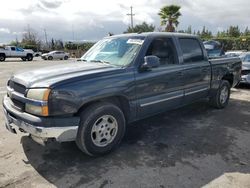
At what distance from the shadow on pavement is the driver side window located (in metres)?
1.35

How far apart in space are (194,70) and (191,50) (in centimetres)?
45

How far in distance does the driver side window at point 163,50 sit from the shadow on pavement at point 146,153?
1354 millimetres

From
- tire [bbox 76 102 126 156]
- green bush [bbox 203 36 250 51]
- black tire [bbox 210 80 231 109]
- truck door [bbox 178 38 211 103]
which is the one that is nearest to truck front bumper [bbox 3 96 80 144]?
tire [bbox 76 102 126 156]

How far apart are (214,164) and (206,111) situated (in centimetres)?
290

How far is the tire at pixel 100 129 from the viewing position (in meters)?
3.50

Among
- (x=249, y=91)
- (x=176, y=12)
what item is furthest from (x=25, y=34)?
(x=249, y=91)

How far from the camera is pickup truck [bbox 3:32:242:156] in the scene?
10.7 feet

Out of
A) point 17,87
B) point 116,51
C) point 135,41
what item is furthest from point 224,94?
point 17,87

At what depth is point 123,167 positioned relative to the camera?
3.52 m

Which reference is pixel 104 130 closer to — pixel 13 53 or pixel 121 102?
pixel 121 102

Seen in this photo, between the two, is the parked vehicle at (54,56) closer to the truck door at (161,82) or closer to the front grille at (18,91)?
the truck door at (161,82)

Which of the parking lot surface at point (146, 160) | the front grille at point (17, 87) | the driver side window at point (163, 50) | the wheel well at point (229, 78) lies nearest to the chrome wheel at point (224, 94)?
the wheel well at point (229, 78)

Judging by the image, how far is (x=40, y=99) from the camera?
10.4ft

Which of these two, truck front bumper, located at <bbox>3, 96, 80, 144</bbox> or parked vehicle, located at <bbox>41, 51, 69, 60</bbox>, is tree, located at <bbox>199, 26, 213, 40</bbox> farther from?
truck front bumper, located at <bbox>3, 96, 80, 144</bbox>
